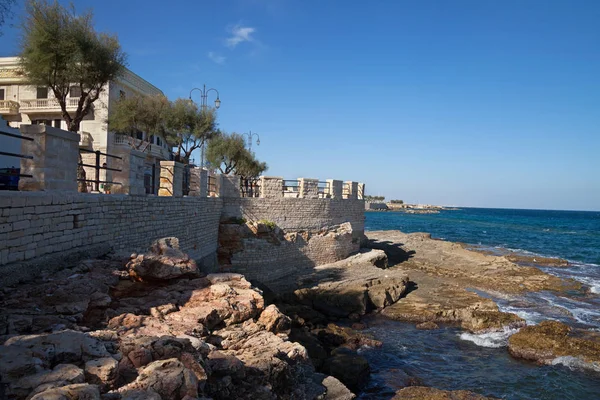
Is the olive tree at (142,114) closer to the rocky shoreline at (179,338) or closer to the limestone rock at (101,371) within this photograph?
the rocky shoreline at (179,338)

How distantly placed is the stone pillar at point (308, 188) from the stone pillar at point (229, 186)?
3550mm

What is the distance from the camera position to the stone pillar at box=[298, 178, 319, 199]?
67.8 feet

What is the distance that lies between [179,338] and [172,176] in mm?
8851

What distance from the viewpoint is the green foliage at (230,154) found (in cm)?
3500

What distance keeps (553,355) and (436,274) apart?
439 inches

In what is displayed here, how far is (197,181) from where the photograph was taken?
15.6 metres

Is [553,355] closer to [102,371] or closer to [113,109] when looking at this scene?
[102,371]

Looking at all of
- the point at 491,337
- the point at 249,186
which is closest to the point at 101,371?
the point at 491,337

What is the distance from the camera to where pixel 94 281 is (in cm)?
687

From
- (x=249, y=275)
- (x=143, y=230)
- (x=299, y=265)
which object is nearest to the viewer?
(x=143, y=230)

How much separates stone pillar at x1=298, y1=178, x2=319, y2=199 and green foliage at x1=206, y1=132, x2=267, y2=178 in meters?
15.5

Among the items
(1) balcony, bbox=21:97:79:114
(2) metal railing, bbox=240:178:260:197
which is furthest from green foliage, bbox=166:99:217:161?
(1) balcony, bbox=21:97:79:114

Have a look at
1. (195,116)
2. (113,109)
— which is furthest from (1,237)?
(113,109)

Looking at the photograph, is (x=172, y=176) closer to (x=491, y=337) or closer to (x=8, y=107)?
(x=491, y=337)
